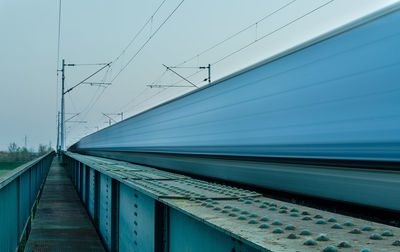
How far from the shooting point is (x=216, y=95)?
421 centimetres

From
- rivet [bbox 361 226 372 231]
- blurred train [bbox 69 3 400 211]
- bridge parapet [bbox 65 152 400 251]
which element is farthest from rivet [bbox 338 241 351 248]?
blurred train [bbox 69 3 400 211]

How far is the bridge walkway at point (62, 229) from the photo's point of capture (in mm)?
5996

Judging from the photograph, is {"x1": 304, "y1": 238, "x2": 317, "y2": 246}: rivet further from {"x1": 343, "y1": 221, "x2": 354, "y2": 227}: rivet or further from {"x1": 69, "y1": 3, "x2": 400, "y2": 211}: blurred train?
{"x1": 69, "y1": 3, "x2": 400, "y2": 211}: blurred train

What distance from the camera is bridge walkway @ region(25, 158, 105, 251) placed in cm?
600

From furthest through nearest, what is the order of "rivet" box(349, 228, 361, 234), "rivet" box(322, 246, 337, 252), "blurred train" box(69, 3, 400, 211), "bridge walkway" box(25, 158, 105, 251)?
"bridge walkway" box(25, 158, 105, 251), "blurred train" box(69, 3, 400, 211), "rivet" box(349, 228, 361, 234), "rivet" box(322, 246, 337, 252)

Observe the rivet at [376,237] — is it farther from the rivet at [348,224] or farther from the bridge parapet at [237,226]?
the rivet at [348,224]

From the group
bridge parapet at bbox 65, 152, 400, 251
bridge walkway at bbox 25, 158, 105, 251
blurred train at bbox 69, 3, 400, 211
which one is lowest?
bridge walkway at bbox 25, 158, 105, 251

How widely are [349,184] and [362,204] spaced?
142mm

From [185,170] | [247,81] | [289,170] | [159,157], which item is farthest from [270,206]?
[159,157]

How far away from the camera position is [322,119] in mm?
2486

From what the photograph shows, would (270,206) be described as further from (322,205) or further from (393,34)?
(393,34)

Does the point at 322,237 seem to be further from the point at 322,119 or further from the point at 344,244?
the point at 322,119

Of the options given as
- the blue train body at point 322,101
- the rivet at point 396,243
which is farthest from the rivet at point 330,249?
the blue train body at point 322,101

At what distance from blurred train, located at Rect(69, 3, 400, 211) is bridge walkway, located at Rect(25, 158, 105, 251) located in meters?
3.14
